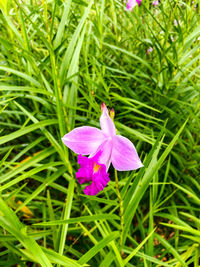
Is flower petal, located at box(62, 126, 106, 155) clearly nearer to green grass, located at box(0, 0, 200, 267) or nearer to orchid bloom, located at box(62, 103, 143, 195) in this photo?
orchid bloom, located at box(62, 103, 143, 195)

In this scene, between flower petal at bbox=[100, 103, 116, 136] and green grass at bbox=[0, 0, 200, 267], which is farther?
green grass at bbox=[0, 0, 200, 267]

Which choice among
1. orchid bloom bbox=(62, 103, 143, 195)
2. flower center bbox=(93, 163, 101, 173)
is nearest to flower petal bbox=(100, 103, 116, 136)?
orchid bloom bbox=(62, 103, 143, 195)

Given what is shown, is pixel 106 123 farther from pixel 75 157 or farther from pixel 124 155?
pixel 75 157

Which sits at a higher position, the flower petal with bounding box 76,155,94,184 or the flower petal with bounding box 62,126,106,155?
the flower petal with bounding box 62,126,106,155

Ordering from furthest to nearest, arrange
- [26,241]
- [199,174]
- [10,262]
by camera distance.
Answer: [199,174] < [10,262] < [26,241]

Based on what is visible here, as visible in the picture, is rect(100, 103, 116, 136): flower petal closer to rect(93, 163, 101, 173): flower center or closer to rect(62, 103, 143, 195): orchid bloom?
rect(62, 103, 143, 195): orchid bloom

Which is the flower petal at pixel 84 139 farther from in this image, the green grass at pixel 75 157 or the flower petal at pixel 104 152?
the green grass at pixel 75 157

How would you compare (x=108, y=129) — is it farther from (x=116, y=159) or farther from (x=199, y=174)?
(x=199, y=174)

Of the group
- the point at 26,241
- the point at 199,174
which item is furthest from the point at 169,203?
the point at 26,241
